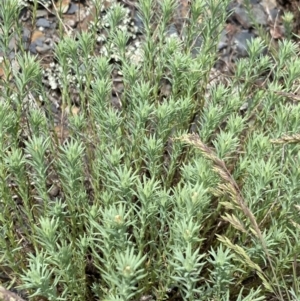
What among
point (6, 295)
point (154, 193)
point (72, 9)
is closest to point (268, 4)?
point (72, 9)

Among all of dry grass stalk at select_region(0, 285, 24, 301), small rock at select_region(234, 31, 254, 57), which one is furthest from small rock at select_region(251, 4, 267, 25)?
dry grass stalk at select_region(0, 285, 24, 301)

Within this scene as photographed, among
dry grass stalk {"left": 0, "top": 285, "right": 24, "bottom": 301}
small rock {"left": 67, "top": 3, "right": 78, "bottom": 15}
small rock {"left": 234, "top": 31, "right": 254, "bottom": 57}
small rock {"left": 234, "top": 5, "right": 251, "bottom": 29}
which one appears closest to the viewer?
dry grass stalk {"left": 0, "top": 285, "right": 24, "bottom": 301}

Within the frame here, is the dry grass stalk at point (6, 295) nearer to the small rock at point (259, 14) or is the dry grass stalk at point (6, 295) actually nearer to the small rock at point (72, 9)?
the small rock at point (72, 9)

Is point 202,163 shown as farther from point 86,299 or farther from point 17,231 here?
point 17,231

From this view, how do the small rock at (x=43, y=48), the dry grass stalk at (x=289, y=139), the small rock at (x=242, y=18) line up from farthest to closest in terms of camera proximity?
the small rock at (x=242, y=18)
the small rock at (x=43, y=48)
the dry grass stalk at (x=289, y=139)

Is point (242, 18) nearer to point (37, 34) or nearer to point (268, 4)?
point (268, 4)

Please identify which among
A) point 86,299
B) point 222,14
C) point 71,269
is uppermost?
point 222,14

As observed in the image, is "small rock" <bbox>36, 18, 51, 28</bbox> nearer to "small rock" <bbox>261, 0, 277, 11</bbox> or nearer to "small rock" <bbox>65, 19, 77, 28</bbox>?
"small rock" <bbox>65, 19, 77, 28</bbox>

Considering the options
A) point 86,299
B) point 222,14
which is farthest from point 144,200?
point 222,14

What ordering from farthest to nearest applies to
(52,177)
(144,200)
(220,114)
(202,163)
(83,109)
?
(52,177)
(83,109)
(220,114)
(202,163)
(144,200)

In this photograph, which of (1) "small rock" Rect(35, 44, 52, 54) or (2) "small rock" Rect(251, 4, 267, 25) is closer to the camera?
(1) "small rock" Rect(35, 44, 52, 54)

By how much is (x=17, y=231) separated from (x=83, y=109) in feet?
1.58

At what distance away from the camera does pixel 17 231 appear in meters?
2.05

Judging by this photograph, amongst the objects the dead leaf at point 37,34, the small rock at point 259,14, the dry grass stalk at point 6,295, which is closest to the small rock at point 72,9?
the dead leaf at point 37,34
